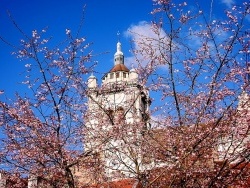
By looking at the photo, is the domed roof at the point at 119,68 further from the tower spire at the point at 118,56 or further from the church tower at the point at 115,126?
the church tower at the point at 115,126

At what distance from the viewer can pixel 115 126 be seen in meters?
12.7

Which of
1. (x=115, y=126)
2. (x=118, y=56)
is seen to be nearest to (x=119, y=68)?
(x=118, y=56)

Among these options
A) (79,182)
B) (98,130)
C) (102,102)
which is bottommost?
(79,182)

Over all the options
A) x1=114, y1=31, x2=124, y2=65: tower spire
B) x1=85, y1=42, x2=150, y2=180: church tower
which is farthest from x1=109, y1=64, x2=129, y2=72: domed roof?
x1=85, y1=42, x2=150, y2=180: church tower

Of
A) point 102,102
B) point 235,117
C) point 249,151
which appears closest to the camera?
point 249,151

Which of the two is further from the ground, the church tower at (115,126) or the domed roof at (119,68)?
the domed roof at (119,68)

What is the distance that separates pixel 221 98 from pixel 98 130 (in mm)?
4148

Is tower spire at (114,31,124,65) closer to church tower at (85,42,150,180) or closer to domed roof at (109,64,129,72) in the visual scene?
domed roof at (109,64,129,72)

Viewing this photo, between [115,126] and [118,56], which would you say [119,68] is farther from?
[115,126]

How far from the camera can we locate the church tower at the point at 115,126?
40.2 feet

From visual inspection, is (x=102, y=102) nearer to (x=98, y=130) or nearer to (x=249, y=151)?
(x=98, y=130)

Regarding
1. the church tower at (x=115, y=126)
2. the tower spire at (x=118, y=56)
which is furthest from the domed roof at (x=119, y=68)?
the church tower at (x=115, y=126)

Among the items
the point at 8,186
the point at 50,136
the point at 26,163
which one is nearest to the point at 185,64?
the point at 50,136

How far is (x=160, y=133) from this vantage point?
12.3 meters
